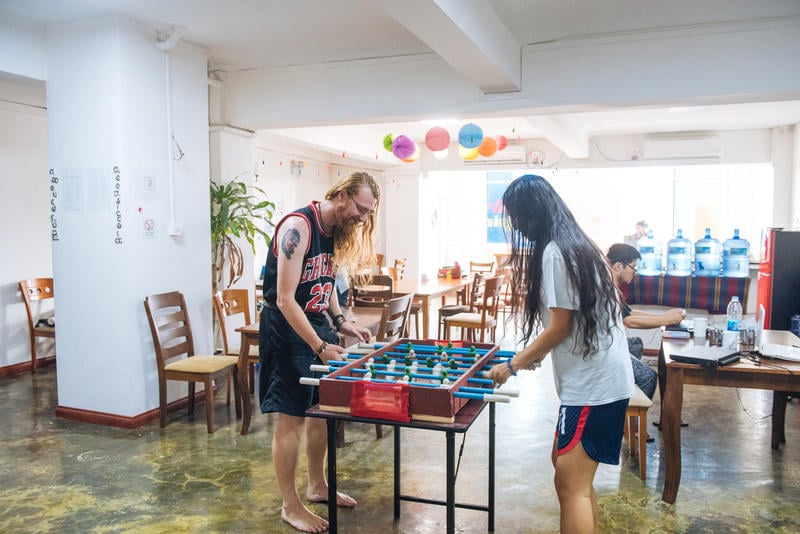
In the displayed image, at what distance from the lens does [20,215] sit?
225 inches

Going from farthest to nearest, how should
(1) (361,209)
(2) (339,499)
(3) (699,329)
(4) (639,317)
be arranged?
(3) (699,329)
(4) (639,317)
(2) (339,499)
(1) (361,209)

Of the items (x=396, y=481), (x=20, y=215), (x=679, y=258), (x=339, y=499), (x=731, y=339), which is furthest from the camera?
(x=679, y=258)

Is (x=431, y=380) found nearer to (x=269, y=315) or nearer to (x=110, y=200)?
(x=269, y=315)

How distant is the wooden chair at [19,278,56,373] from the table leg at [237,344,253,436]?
94.9 inches

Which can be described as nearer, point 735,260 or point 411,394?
point 411,394

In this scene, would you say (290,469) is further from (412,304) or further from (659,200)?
(659,200)

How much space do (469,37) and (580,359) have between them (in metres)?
2.00

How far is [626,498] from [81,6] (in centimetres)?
413

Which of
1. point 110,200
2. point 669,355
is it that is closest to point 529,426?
point 669,355

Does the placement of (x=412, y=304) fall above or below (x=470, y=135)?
below

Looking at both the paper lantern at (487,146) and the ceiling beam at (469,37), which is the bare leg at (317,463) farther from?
the paper lantern at (487,146)

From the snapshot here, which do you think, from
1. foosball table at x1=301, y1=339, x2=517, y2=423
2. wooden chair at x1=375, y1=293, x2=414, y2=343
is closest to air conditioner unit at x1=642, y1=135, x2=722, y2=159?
wooden chair at x1=375, y1=293, x2=414, y2=343

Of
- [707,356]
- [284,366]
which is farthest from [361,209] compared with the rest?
[707,356]

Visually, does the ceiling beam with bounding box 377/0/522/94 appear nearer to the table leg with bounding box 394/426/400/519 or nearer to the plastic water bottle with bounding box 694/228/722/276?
the table leg with bounding box 394/426/400/519
